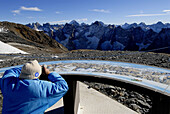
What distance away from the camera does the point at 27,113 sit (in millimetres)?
1888

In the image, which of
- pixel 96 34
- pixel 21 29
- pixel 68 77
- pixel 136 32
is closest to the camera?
pixel 68 77

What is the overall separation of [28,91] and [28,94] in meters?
0.04

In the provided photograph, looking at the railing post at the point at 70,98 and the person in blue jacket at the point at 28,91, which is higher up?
the person in blue jacket at the point at 28,91

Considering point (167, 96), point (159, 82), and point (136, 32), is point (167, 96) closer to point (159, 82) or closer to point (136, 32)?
point (159, 82)

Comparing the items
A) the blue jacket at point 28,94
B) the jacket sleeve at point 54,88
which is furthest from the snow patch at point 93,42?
the blue jacket at point 28,94

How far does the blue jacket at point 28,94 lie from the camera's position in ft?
5.86

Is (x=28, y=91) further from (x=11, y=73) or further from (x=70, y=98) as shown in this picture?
(x=70, y=98)

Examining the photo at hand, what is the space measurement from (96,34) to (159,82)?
7459 inches

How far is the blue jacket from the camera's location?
179 centimetres

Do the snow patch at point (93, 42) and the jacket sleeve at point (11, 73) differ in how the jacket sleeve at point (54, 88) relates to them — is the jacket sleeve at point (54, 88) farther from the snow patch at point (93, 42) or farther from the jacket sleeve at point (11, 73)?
A: the snow patch at point (93, 42)

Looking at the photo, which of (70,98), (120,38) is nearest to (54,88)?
(70,98)

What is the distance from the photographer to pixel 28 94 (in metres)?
1.78

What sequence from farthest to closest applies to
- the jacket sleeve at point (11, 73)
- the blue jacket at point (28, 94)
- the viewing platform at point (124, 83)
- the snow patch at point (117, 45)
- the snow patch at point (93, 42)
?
the snow patch at point (93, 42) < the snow patch at point (117, 45) < the viewing platform at point (124, 83) < the jacket sleeve at point (11, 73) < the blue jacket at point (28, 94)

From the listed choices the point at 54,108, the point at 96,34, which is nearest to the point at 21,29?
the point at 54,108
